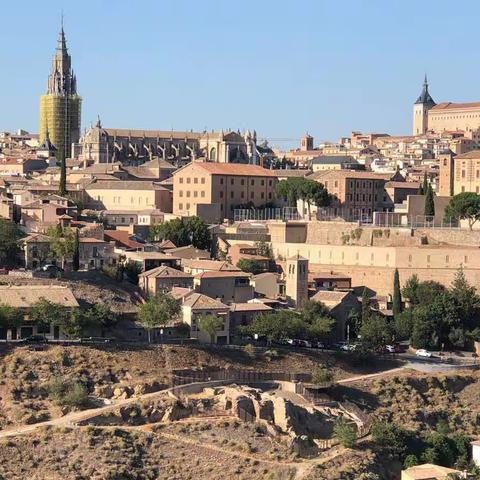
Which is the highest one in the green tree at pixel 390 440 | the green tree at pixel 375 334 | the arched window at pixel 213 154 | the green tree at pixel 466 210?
the arched window at pixel 213 154

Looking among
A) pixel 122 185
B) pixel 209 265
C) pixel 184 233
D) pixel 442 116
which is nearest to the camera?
pixel 209 265

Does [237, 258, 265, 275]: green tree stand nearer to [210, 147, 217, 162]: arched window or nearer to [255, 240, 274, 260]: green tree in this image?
[255, 240, 274, 260]: green tree

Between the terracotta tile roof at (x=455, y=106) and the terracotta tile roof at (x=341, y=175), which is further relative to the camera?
the terracotta tile roof at (x=455, y=106)

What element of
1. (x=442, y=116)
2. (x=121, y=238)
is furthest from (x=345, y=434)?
(x=442, y=116)

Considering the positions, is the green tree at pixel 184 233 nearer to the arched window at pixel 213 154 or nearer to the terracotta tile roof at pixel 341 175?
the terracotta tile roof at pixel 341 175

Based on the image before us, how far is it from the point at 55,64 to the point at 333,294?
2848 inches

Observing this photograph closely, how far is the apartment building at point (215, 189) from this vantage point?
70750 millimetres

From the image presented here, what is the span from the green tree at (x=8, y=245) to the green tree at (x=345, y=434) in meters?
17.3

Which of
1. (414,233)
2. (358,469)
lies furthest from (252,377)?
(414,233)

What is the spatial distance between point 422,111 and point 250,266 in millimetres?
89226

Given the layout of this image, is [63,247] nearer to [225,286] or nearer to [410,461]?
[225,286]

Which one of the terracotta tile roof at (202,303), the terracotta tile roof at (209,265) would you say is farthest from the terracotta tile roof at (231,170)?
the terracotta tile roof at (202,303)

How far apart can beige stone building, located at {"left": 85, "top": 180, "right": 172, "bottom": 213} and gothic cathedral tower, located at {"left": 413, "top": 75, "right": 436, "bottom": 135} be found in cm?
7131

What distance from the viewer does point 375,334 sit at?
47625 mm
